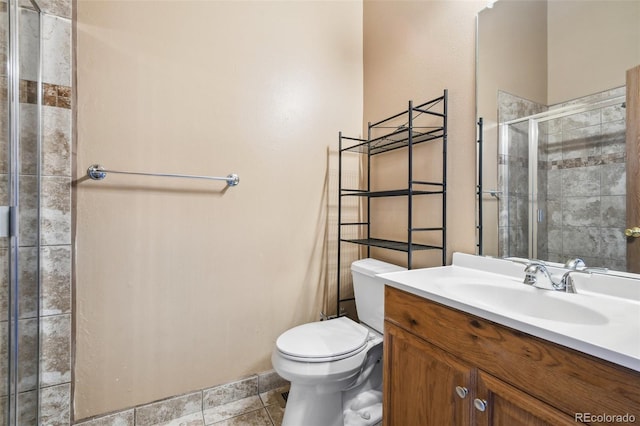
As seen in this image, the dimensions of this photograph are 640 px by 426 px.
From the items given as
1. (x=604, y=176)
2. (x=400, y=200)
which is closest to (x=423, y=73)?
(x=400, y=200)

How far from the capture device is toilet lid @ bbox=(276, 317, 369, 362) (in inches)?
46.2

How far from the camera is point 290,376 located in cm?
116

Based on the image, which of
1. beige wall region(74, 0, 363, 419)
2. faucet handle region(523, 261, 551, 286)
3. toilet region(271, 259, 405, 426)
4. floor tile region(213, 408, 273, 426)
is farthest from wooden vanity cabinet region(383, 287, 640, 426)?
beige wall region(74, 0, 363, 419)

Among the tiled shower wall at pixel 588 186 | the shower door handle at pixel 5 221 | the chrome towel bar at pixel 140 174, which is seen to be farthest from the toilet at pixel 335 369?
the shower door handle at pixel 5 221

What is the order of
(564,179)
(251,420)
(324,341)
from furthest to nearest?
1. (251,420)
2. (324,341)
3. (564,179)

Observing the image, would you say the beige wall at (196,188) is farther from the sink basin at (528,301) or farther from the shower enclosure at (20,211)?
the sink basin at (528,301)

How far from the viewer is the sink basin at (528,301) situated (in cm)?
78

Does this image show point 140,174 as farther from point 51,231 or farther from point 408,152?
point 408,152

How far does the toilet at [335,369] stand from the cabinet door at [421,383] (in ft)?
0.75

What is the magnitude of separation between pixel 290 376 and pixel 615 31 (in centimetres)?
161

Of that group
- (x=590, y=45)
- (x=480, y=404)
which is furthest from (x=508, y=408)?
(x=590, y=45)

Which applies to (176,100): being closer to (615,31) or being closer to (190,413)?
(190,413)

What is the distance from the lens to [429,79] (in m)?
1.46

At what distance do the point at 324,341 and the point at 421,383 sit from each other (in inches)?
19.1
